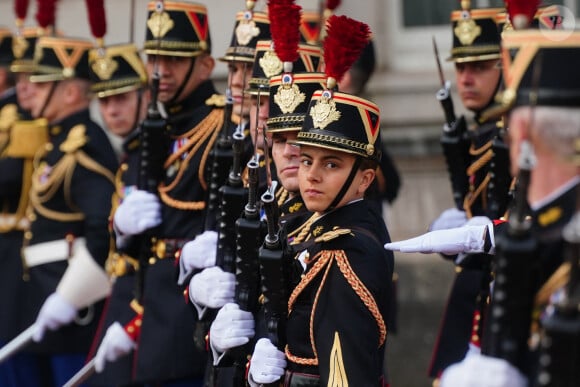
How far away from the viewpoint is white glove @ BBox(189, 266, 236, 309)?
524 centimetres

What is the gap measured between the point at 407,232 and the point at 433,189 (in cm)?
40

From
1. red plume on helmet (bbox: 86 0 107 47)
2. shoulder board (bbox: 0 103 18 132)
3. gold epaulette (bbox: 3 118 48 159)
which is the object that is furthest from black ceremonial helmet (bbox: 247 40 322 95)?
shoulder board (bbox: 0 103 18 132)

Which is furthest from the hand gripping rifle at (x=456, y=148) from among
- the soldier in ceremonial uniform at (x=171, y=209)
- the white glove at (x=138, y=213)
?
the white glove at (x=138, y=213)

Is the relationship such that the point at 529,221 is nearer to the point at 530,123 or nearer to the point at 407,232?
the point at 530,123

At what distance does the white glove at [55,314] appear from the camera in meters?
7.09

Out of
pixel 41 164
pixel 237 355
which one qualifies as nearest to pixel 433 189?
pixel 41 164

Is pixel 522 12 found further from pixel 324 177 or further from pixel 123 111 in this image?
pixel 123 111

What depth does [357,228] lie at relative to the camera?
4328 mm

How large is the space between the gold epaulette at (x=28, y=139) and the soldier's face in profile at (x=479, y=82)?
288 cm

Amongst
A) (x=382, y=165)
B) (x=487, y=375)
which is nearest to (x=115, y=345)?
(x=382, y=165)

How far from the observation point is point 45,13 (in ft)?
27.5

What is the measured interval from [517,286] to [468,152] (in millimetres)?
3136

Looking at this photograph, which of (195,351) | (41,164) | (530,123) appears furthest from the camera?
(41,164)

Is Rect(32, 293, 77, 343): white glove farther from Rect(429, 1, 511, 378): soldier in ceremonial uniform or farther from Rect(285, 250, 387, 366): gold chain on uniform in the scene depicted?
Rect(285, 250, 387, 366): gold chain on uniform
